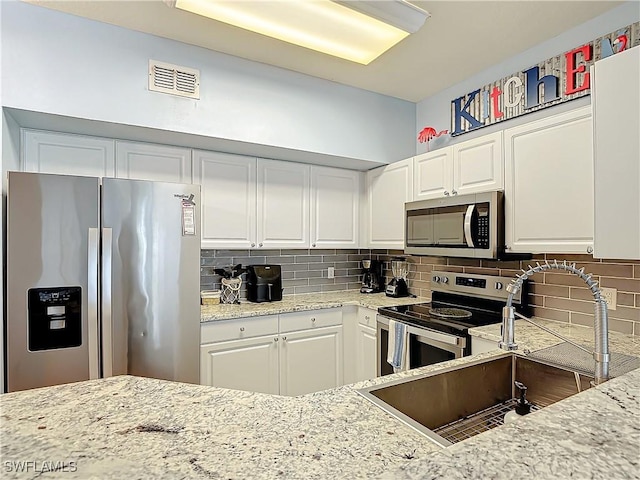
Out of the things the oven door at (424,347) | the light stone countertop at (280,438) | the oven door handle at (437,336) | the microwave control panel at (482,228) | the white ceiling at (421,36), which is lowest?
the oven door at (424,347)

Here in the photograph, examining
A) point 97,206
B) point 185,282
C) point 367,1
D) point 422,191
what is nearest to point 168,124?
point 97,206

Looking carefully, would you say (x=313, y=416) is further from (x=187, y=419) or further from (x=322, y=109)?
(x=322, y=109)

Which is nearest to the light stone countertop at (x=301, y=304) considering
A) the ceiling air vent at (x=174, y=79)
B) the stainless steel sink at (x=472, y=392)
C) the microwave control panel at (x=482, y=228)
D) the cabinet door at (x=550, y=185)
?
the microwave control panel at (x=482, y=228)

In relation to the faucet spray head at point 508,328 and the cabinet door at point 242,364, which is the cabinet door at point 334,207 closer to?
the cabinet door at point 242,364

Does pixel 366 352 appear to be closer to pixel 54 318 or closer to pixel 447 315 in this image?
pixel 447 315

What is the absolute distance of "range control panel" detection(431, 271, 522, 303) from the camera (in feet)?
7.96

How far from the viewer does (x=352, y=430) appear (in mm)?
784

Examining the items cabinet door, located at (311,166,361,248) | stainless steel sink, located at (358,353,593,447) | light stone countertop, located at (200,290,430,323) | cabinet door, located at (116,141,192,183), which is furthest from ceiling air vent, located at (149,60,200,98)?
stainless steel sink, located at (358,353,593,447)

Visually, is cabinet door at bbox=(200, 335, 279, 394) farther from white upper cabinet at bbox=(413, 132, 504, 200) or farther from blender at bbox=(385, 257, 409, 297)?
white upper cabinet at bbox=(413, 132, 504, 200)

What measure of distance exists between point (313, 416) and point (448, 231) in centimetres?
189

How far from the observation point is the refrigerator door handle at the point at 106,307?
195 cm

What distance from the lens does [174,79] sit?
2277 mm

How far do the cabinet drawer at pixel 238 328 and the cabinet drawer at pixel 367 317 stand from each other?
0.70m

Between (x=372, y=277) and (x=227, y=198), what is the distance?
5.00 feet
